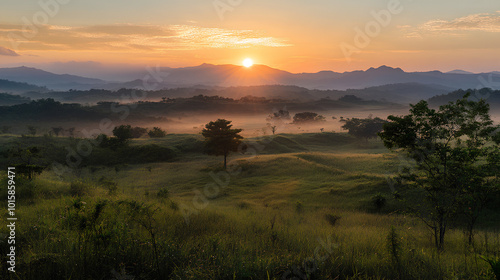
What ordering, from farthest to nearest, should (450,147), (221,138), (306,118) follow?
(306,118), (221,138), (450,147)

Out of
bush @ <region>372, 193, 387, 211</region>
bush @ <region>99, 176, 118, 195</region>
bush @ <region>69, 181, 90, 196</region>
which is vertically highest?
bush @ <region>69, 181, 90, 196</region>

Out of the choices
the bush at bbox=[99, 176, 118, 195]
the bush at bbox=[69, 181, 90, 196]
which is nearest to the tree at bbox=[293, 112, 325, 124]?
the bush at bbox=[99, 176, 118, 195]

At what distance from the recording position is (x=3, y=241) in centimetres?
629

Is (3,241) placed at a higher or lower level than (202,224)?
higher

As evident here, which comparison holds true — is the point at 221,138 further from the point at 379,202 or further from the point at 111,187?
the point at 111,187

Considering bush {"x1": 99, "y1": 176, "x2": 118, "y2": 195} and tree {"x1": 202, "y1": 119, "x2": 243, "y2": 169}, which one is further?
tree {"x1": 202, "y1": 119, "x2": 243, "y2": 169}

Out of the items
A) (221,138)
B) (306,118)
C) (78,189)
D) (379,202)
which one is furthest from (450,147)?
(306,118)

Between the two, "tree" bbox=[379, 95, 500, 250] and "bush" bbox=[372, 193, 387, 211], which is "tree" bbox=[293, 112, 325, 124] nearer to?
"bush" bbox=[372, 193, 387, 211]

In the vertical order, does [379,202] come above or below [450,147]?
below

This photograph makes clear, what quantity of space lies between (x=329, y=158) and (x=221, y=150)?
72.5 ft

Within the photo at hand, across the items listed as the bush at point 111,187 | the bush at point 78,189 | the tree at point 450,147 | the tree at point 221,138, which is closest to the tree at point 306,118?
the tree at point 221,138

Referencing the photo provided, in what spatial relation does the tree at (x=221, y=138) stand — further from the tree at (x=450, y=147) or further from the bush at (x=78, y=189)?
the tree at (x=450, y=147)

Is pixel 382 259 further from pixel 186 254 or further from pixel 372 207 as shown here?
pixel 372 207

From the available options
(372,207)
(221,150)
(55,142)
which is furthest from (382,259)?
(55,142)
